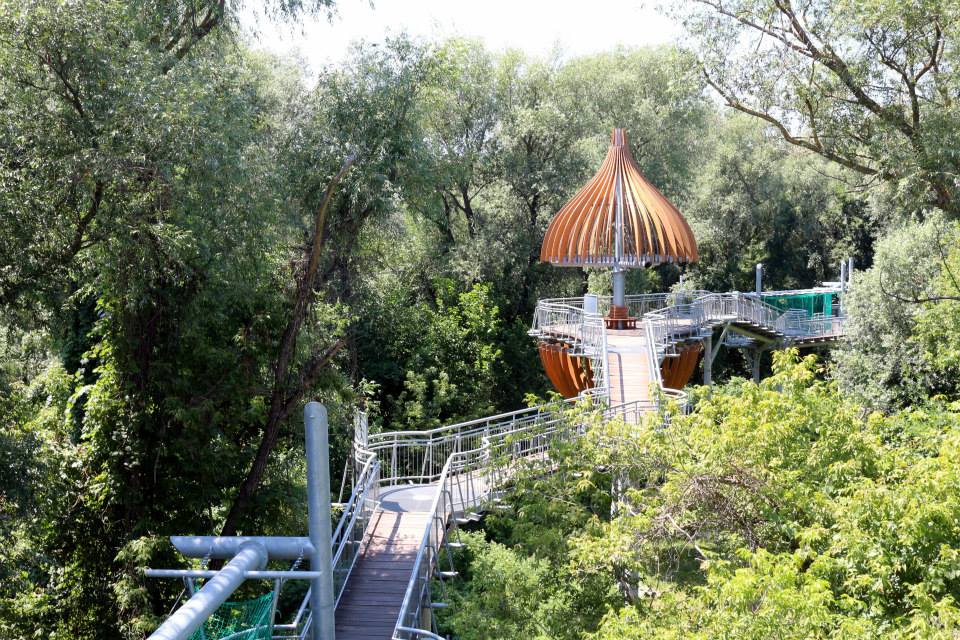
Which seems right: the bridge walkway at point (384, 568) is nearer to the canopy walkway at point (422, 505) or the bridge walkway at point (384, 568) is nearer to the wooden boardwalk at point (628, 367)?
the canopy walkway at point (422, 505)

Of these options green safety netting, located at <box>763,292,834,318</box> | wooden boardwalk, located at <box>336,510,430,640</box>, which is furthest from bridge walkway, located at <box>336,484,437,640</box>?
green safety netting, located at <box>763,292,834,318</box>

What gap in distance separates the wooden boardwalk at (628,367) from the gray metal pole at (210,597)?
11.2 m

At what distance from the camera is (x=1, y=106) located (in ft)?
33.7

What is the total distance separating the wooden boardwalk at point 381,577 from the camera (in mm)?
11098

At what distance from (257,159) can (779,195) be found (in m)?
29.7

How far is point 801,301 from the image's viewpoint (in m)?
34.1

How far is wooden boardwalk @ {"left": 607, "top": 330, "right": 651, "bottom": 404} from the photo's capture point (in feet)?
58.1

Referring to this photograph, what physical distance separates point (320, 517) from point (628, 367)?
505 inches

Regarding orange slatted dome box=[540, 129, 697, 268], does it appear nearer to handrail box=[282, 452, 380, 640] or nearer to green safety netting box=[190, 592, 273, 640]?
handrail box=[282, 452, 380, 640]

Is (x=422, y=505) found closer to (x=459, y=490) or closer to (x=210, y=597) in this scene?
(x=459, y=490)

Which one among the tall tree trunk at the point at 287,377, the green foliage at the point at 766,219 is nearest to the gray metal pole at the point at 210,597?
the tall tree trunk at the point at 287,377

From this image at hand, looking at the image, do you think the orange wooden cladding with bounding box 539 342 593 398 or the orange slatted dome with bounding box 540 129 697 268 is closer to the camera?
the orange wooden cladding with bounding box 539 342 593 398

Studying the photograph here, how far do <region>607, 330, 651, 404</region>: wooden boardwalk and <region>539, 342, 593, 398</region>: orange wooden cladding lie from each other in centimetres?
102

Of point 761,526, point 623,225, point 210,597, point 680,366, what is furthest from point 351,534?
point 623,225
